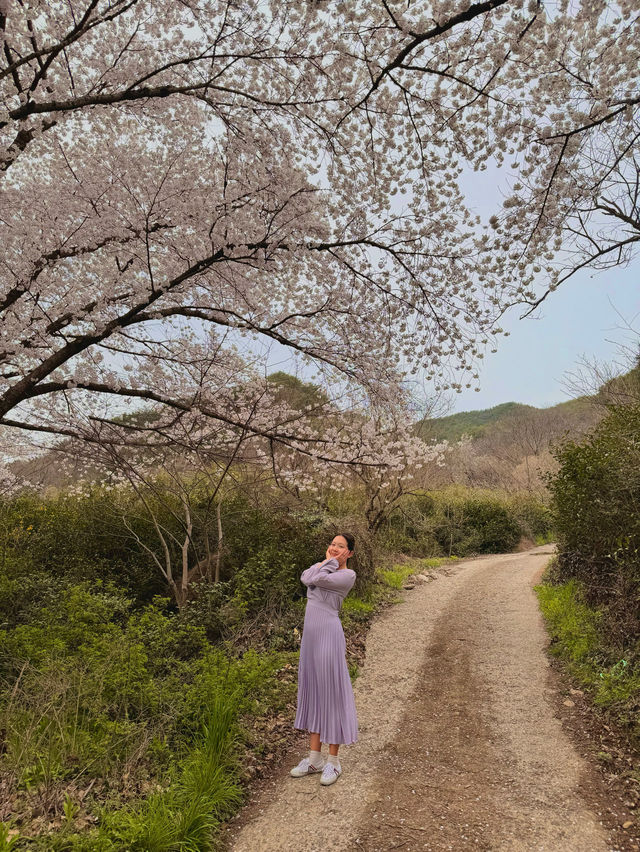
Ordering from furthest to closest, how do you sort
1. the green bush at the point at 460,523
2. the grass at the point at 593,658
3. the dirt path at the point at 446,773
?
the green bush at the point at 460,523, the grass at the point at 593,658, the dirt path at the point at 446,773

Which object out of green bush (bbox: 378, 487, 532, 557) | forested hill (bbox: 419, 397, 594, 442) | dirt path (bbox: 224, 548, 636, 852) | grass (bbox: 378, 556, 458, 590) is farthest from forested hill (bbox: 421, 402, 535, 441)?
dirt path (bbox: 224, 548, 636, 852)

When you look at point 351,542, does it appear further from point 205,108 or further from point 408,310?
point 205,108

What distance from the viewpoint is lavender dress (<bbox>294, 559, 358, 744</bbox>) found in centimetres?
341

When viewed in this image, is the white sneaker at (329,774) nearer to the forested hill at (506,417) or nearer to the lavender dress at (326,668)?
the lavender dress at (326,668)

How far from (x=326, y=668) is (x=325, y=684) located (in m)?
0.11

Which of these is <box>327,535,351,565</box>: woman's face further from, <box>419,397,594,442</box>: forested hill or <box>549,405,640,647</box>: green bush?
<box>419,397,594,442</box>: forested hill

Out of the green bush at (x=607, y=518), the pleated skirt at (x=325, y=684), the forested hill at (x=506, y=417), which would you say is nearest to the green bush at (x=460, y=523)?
the green bush at (x=607, y=518)

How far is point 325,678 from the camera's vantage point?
136 inches

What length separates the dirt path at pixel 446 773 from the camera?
2.89 m

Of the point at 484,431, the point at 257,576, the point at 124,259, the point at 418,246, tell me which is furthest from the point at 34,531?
the point at 484,431

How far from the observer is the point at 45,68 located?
394 cm

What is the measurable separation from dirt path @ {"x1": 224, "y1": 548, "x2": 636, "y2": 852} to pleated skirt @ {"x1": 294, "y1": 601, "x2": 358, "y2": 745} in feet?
1.27

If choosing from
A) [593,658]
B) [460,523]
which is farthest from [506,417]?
[593,658]

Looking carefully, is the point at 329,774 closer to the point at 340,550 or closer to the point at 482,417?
the point at 340,550
